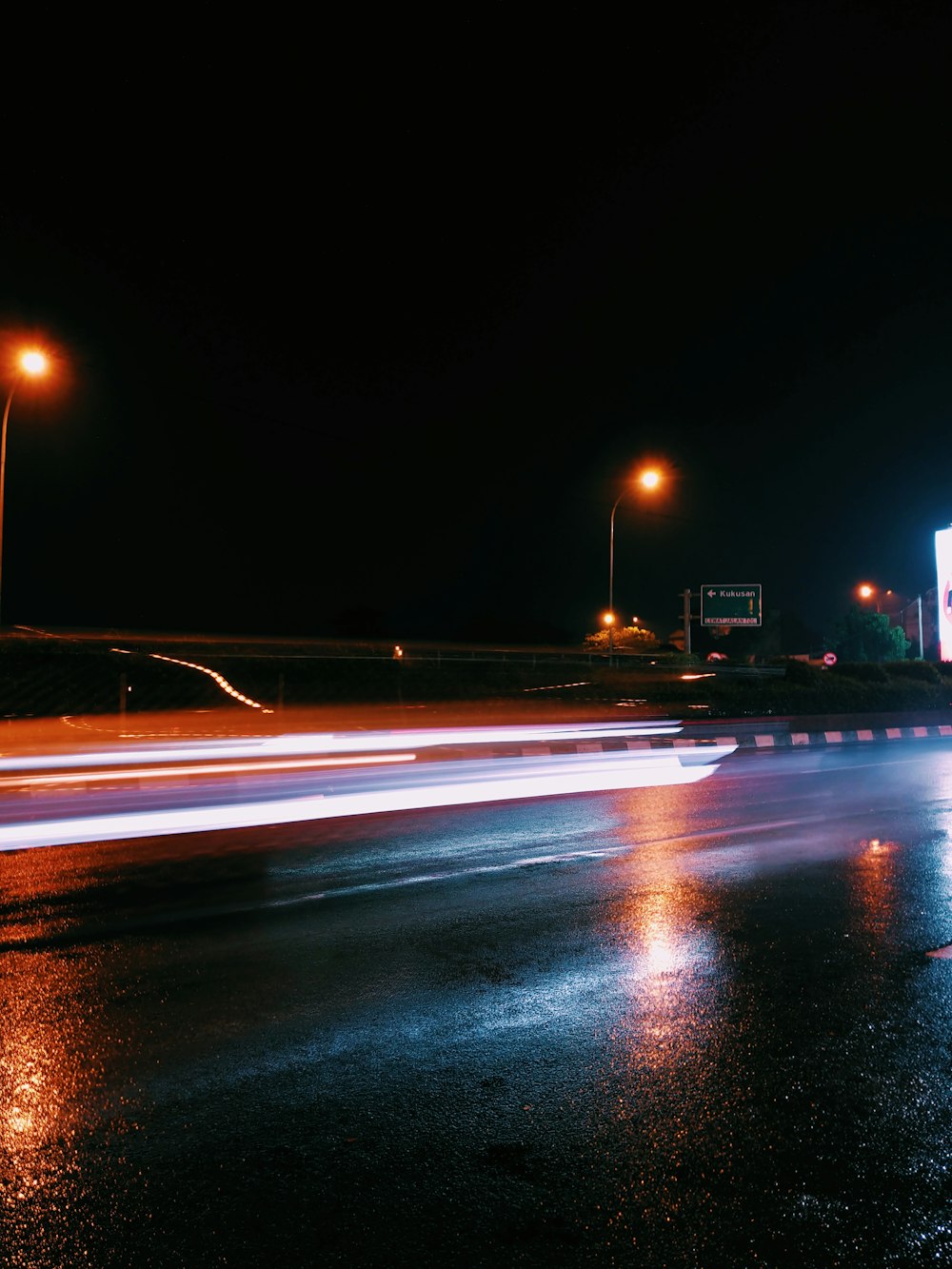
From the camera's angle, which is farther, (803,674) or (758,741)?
(803,674)

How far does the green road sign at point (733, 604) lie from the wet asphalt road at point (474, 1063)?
3920 cm

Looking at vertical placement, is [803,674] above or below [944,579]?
below

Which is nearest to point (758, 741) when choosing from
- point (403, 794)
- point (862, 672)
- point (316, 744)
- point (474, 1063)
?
point (316, 744)

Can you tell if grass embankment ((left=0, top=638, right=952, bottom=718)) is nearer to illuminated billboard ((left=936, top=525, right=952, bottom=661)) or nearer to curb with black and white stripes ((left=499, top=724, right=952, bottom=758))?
curb with black and white stripes ((left=499, top=724, right=952, bottom=758))

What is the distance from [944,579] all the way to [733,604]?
1267cm

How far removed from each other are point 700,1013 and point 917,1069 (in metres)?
1.05

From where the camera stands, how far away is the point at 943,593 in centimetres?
4981

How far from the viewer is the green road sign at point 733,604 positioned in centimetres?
4653

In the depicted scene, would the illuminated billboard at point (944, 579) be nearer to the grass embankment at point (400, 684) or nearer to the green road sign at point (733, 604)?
the grass embankment at point (400, 684)

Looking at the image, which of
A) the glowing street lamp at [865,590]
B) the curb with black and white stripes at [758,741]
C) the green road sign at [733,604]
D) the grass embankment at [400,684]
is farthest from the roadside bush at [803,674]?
the glowing street lamp at [865,590]

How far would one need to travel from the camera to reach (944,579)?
165 ft

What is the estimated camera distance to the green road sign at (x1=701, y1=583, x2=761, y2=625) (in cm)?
4653

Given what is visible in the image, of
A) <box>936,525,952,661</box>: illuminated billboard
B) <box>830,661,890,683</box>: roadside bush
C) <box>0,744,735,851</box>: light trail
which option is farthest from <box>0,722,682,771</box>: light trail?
<box>936,525,952,661</box>: illuminated billboard

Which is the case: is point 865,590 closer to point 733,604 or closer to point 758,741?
point 733,604
